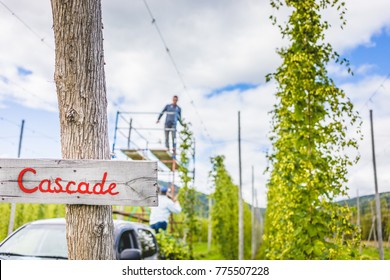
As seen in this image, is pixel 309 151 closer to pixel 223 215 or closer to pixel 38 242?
pixel 38 242

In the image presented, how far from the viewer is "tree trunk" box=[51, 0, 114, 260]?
2.08 m

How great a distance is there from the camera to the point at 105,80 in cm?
229

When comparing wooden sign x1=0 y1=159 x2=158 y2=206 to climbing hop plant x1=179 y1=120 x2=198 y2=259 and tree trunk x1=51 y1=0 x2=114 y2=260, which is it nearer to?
tree trunk x1=51 y1=0 x2=114 y2=260

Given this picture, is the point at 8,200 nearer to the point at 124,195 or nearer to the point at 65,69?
the point at 124,195

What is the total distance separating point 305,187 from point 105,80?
11.3 ft

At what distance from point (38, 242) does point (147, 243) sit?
174 cm

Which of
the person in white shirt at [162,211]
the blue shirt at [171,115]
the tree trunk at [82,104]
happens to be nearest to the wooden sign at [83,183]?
the tree trunk at [82,104]

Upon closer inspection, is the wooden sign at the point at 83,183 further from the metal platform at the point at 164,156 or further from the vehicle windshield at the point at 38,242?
the metal platform at the point at 164,156

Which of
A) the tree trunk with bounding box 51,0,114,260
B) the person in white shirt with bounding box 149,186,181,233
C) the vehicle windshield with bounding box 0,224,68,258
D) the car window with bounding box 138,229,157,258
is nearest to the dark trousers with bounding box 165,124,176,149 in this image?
the person in white shirt with bounding box 149,186,181,233

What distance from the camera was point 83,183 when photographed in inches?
80.2

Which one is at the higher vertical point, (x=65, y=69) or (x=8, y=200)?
(x=65, y=69)

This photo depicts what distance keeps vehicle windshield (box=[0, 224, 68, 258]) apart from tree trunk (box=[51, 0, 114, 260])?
8.39ft
